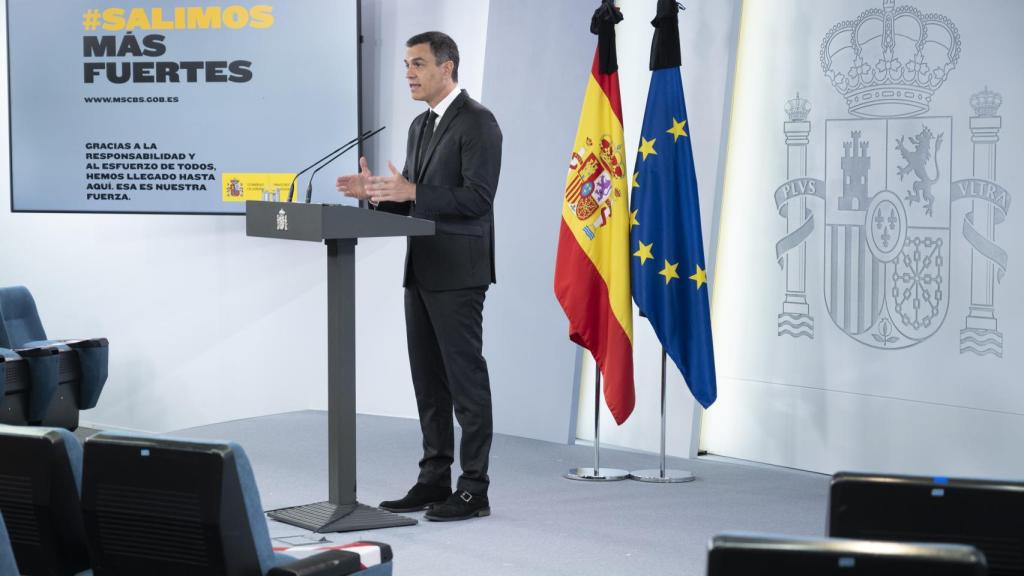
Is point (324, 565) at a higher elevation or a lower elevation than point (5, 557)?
lower

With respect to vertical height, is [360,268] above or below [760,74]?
below

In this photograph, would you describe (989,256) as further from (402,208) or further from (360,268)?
(360,268)

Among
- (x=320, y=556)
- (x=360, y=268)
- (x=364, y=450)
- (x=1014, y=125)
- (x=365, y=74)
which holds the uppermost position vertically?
(x=365, y=74)

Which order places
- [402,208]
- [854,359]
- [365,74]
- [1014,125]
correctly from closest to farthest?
1. [402,208]
2. [1014,125]
3. [854,359]
4. [365,74]

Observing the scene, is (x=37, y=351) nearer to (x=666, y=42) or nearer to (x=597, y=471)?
(x=597, y=471)

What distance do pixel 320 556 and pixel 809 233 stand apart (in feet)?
12.0

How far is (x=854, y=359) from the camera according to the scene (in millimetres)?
5438

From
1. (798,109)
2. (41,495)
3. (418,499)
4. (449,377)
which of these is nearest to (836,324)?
(798,109)

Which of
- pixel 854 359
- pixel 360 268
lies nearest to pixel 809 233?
pixel 854 359

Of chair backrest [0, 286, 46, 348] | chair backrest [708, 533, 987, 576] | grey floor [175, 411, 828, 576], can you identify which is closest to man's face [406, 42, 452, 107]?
grey floor [175, 411, 828, 576]

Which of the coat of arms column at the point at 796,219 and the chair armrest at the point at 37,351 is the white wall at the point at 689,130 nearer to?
the coat of arms column at the point at 796,219

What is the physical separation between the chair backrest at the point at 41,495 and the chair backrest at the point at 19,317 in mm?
4734

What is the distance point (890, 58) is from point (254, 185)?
3.51m

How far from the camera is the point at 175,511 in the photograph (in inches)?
94.3
